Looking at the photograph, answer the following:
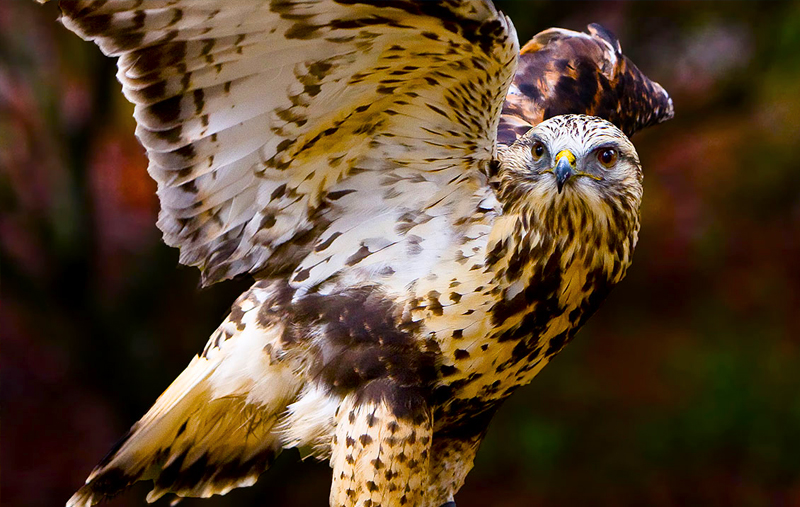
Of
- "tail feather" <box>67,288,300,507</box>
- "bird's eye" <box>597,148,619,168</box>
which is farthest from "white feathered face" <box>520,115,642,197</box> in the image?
"tail feather" <box>67,288,300,507</box>

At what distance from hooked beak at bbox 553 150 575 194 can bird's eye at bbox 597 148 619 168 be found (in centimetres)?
11

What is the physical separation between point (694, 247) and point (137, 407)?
4890mm

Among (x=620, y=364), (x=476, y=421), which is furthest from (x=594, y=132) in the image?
(x=620, y=364)

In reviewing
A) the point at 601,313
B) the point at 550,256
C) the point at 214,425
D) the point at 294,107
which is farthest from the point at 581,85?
the point at 601,313

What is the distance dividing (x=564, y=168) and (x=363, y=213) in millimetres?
634

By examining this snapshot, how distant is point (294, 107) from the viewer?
256 cm

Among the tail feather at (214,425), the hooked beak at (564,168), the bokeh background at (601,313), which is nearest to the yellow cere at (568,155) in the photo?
the hooked beak at (564,168)

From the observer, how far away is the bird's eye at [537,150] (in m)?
2.55

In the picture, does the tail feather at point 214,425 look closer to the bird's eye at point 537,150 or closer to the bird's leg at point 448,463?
the bird's leg at point 448,463

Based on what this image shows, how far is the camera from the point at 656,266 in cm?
849

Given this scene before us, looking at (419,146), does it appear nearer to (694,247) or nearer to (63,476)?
(63,476)

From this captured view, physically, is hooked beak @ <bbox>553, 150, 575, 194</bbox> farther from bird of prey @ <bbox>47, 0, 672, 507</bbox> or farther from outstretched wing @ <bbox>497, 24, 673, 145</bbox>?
outstretched wing @ <bbox>497, 24, 673, 145</bbox>

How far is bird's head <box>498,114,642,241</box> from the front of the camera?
2.51 metres

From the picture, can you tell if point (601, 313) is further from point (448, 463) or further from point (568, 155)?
point (568, 155)
